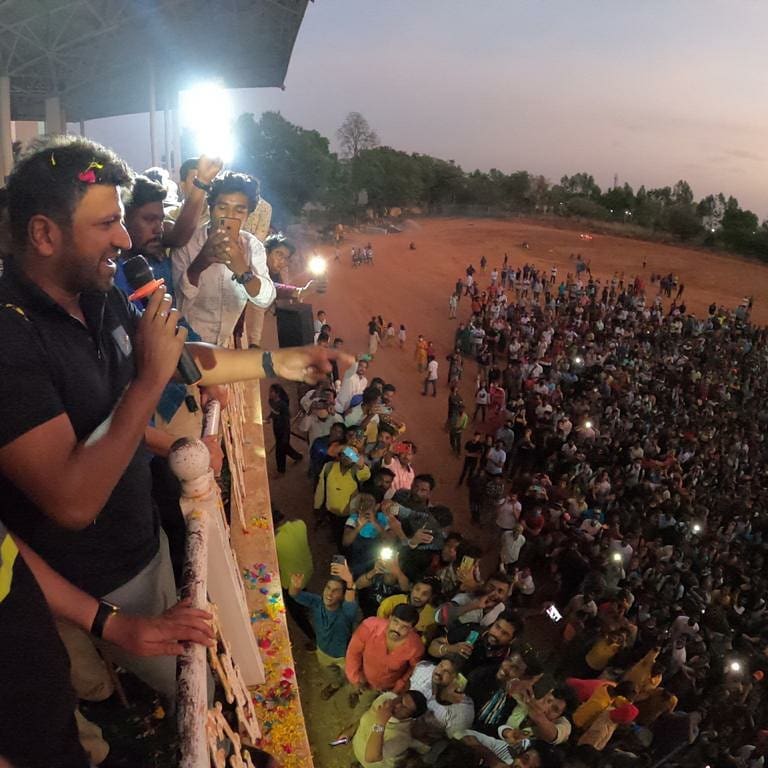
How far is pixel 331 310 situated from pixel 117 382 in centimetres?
2344

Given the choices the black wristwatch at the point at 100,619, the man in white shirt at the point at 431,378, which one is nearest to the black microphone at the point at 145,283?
the black wristwatch at the point at 100,619

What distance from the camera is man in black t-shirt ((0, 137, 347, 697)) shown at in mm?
1262

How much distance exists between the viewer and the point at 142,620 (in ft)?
4.95

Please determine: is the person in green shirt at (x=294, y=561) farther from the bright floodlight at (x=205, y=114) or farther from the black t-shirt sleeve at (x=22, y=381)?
the bright floodlight at (x=205, y=114)

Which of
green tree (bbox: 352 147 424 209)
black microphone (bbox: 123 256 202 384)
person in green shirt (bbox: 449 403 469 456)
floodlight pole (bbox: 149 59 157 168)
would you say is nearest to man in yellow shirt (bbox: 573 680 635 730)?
black microphone (bbox: 123 256 202 384)

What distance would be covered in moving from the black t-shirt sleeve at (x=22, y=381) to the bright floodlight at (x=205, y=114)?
18.8 meters

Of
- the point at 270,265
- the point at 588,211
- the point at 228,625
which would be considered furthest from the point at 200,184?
the point at 588,211

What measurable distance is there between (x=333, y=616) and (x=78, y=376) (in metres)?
4.24

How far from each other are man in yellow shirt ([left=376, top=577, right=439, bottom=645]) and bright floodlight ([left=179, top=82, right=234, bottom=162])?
1669 centimetres

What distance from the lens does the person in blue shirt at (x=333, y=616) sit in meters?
5.07

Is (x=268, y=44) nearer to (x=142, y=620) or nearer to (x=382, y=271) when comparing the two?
(x=382, y=271)

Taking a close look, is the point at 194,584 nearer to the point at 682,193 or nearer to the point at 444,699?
the point at 444,699

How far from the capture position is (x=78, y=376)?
1.43m

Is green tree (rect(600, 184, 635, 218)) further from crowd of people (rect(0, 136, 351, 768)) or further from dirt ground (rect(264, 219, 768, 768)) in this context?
crowd of people (rect(0, 136, 351, 768))
